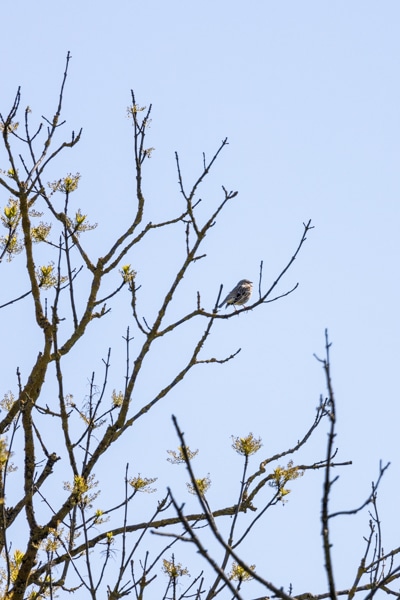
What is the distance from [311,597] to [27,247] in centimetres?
239

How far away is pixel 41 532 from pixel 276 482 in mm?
1288

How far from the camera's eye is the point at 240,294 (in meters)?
12.7

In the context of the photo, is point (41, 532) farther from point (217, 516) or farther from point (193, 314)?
point (193, 314)

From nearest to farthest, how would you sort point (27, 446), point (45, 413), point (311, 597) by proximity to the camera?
point (311, 597) → point (45, 413) → point (27, 446)

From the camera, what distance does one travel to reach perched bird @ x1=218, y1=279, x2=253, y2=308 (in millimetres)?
12539

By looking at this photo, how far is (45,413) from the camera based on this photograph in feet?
16.0

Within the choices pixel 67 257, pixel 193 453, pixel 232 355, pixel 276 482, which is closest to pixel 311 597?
pixel 276 482

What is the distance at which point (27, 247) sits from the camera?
510 centimetres

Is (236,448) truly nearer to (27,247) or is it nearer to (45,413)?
(45,413)

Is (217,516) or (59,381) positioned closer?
(59,381)

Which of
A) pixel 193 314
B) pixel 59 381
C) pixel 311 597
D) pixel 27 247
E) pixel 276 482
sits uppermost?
pixel 27 247

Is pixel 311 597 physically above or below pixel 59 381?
below

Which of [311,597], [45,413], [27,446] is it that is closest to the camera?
[311,597]

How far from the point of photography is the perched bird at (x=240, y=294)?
12539mm
